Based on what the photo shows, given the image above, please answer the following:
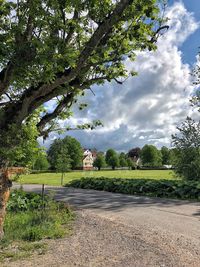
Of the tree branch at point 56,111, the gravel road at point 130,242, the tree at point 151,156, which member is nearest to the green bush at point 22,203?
the gravel road at point 130,242

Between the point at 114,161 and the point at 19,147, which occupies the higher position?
the point at 114,161

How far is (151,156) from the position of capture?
110188 millimetres

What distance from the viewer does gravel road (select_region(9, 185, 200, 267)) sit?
686 cm

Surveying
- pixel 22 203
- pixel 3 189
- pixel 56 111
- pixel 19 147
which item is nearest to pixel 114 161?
pixel 22 203

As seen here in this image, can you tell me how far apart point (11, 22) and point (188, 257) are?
18.9ft

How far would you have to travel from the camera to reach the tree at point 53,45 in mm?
6590

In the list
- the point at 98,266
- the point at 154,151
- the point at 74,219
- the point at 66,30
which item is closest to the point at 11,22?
the point at 66,30

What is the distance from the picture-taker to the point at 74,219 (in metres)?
11.9

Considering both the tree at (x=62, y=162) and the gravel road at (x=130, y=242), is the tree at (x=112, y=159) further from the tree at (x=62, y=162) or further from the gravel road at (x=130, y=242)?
the gravel road at (x=130, y=242)

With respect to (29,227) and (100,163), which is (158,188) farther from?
(100,163)

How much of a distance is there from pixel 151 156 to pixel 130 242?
102916 millimetres

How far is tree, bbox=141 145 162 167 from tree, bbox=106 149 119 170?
9.18 metres

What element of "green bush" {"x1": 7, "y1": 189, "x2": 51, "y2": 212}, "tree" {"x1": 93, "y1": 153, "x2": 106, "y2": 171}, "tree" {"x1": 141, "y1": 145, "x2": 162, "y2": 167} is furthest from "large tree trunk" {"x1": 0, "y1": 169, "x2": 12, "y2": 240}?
"tree" {"x1": 141, "y1": 145, "x2": 162, "y2": 167}

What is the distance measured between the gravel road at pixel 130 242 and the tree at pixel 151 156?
3822 inches
